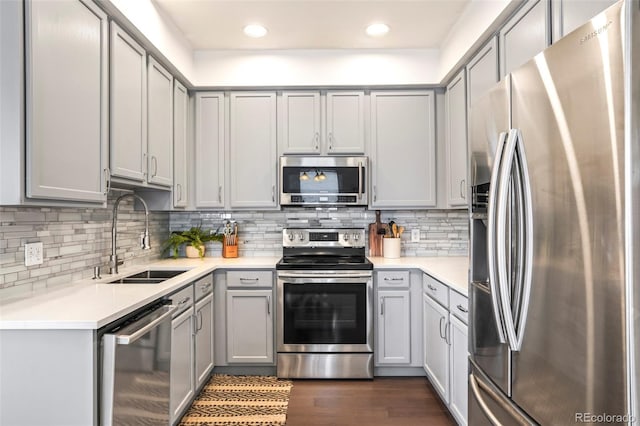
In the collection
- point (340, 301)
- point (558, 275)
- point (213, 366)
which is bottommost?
point (213, 366)

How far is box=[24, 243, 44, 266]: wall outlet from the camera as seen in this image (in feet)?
5.98

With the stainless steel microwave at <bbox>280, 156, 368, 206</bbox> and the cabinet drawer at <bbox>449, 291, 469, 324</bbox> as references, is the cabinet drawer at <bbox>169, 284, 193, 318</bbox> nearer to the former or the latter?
the stainless steel microwave at <bbox>280, 156, 368, 206</bbox>

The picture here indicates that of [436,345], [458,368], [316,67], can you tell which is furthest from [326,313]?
[316,67]

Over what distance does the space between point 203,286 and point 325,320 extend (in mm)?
945

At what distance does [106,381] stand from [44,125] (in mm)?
1012

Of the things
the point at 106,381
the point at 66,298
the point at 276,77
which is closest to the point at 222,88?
the point at 276,77

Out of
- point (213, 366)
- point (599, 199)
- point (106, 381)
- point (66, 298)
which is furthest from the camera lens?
point (213, 366)

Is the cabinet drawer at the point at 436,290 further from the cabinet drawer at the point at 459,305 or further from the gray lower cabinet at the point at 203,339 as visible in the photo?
the gray lower cabinet at the point at 203,339

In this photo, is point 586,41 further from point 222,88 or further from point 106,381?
point 222,88

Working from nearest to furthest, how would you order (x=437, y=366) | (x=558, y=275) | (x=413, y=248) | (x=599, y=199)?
1. (x=599, y=199)
2. (x=558, y=275)
3. (x=437, y=366)
4. (x=413, y=248)

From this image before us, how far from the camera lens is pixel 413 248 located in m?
3.60

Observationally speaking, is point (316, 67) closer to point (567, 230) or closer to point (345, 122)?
point (345, 122)

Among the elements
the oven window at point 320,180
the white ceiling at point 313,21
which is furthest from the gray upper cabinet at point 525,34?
the oven window at point 320,180

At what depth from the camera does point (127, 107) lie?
7.30ft
